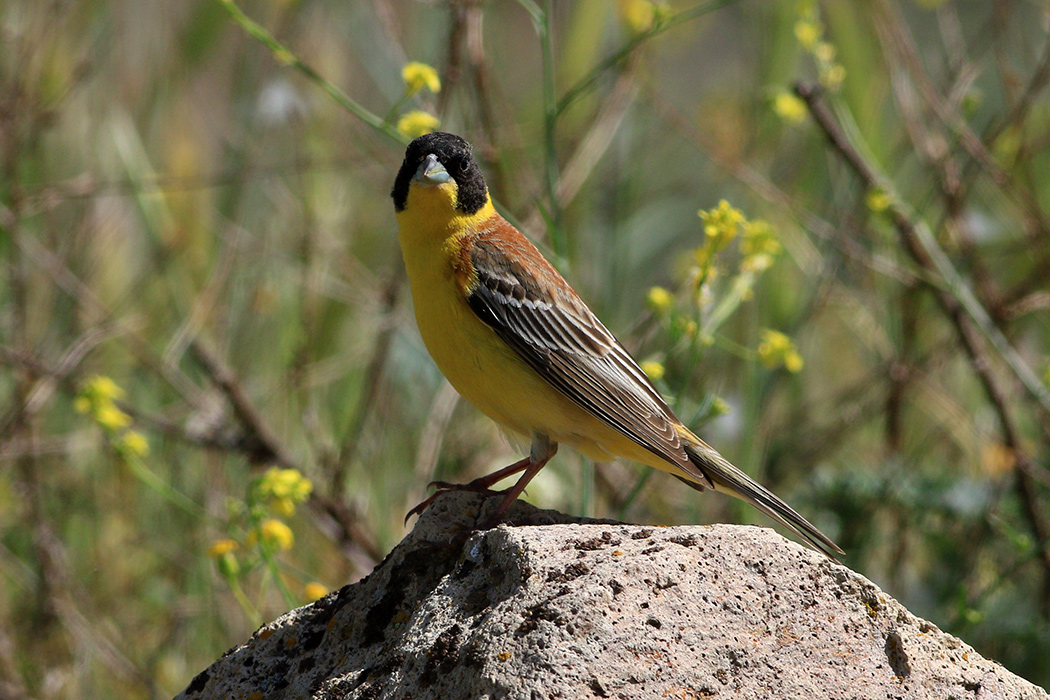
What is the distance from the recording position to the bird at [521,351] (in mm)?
4043

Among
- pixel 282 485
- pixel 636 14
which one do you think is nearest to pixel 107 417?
pixel 282 485

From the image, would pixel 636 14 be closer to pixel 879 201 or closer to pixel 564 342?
pixel 879 201

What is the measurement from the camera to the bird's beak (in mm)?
4238

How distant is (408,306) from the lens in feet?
24.6

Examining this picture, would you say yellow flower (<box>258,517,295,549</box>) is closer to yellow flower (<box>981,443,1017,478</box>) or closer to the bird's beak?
the bird's beak

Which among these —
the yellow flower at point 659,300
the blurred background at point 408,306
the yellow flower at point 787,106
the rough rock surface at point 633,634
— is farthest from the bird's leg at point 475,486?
the yellow flower at point 787,106

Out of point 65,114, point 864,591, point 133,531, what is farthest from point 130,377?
point 864,591

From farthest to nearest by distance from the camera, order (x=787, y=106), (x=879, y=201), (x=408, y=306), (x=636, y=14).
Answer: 1. (x=408, y=306)
2. (x=636, y=14)
3. (x=787, y=106)
4. (x=879, y=201)

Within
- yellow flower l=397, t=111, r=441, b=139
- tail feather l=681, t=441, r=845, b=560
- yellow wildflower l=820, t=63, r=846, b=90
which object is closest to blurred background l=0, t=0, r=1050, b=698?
yellow flower l=397, t=111, r=441, b=139

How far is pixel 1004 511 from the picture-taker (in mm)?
5980

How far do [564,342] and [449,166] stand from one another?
0.84m

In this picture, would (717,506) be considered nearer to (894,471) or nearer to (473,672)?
(894,471)

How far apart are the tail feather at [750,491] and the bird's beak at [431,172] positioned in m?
1.40

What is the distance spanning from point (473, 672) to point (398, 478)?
423 cm
